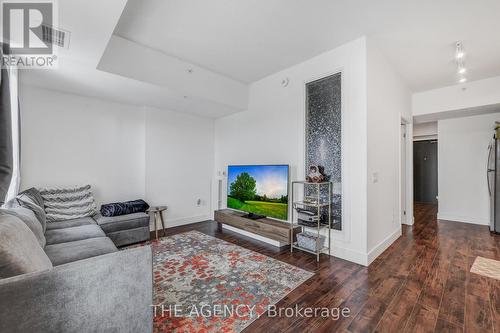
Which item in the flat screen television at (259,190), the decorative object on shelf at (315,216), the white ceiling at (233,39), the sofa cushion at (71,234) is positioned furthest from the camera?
the flat screen television at (259,190)

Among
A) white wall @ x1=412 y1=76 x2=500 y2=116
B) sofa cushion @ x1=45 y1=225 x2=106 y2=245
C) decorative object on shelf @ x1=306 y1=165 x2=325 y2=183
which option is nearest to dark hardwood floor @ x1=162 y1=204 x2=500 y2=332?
decorative object on shelf @ x1=306 y1=165 x2=325 y2=183

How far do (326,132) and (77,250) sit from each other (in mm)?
3200

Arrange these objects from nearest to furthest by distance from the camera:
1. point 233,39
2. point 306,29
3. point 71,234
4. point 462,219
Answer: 1. point 71,234
2. point 306,29
3. point 233,39
4. point 462,219

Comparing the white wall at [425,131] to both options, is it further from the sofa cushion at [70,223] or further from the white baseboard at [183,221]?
the sofa cushion at [70,223]

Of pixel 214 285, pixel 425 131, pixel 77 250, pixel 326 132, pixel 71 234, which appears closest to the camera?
pixel 77 250

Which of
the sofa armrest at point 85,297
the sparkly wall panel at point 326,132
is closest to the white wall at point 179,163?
the sparkly wall panel at point 326,132

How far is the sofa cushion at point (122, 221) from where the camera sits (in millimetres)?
3080

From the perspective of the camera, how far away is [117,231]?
3.15 metres

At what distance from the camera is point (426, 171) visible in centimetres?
691

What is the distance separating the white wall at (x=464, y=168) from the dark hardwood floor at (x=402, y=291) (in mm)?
1422

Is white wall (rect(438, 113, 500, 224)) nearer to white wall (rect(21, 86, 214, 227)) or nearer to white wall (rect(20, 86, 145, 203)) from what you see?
white wall (rect(21, 86, 214, 227))

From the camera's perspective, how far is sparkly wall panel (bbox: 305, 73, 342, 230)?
3.01m

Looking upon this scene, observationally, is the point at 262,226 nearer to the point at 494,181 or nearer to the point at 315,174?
the point at 315,174

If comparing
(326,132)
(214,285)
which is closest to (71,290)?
(214,285)
